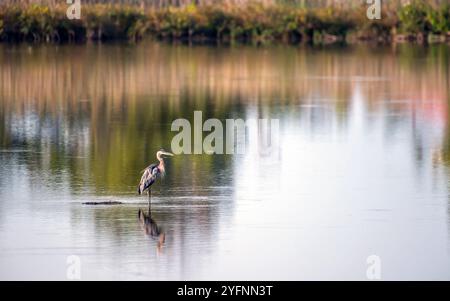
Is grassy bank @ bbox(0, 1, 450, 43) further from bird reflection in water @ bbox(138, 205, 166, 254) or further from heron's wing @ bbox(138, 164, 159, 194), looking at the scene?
bird reflection in water @ bbox(138, 205, 166, 254)

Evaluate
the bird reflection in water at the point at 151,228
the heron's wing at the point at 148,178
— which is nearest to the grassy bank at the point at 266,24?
the heron's wing at the point at 148,178

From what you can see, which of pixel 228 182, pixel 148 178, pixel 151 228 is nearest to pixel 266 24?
pixel 228 182

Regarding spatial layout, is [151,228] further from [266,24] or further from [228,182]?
[266,24]

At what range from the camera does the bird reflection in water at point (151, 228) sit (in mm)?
15320

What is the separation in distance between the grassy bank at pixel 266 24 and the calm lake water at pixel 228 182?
69.8 ft

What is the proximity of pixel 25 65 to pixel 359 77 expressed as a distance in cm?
917

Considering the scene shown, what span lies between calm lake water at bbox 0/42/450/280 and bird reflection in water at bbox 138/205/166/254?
5 centimetres

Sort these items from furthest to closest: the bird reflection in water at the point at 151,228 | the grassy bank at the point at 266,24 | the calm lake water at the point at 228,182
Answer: the grassy bank at the point at 266,24 < the bird reflection in water at the point at 151,228 < the calm lake water at the point at 228,182

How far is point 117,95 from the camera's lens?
31.8 meters

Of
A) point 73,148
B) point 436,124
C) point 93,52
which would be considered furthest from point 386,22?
point 73,148

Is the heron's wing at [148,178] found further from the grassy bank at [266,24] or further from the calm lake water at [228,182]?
the grassy bank at [266,24]

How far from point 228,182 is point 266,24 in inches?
1602

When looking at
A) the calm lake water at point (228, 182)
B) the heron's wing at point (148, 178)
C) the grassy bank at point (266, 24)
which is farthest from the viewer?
the grassy bank at point (266, 24)

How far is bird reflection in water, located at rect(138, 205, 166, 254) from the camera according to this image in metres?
15.3
